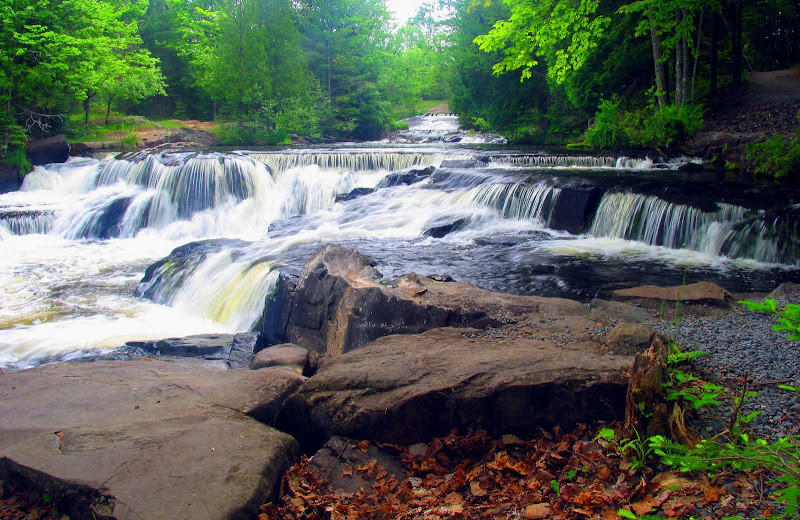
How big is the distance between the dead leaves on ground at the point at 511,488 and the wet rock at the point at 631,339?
104cm

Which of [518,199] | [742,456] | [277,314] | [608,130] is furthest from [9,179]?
[742,456]

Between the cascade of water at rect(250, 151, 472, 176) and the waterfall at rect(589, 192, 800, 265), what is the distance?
7.90 meters

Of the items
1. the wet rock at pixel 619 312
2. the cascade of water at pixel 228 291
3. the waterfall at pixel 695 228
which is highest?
the waterfall at pixel 695 228

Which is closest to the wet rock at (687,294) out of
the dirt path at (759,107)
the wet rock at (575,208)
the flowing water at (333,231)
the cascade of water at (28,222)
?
the flowing water at (333,231)

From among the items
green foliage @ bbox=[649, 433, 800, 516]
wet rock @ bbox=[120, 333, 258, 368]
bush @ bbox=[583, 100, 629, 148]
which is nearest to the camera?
green foliage @ bbox=[649, 433, 800, 516]

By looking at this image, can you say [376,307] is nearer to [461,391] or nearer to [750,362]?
[461,391]

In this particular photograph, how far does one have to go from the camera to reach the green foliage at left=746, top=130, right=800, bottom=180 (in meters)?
13.1

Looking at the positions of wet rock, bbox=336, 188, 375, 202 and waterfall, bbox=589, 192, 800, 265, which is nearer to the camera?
waterfall, bbox=589, 192, 800, 265

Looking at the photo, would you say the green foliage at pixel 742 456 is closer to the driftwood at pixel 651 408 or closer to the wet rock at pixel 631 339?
the driftwood at pixel 651 408

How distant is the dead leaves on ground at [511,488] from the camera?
2791 millimetres

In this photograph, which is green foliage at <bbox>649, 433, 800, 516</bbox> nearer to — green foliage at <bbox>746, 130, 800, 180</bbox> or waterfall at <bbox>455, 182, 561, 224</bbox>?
waterfall at <bbox>455, 182, 561, 224</bbox>

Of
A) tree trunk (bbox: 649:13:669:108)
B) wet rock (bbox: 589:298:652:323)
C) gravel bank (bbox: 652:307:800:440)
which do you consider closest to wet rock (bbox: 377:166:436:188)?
tree trunk (bbox: 649:13:669:108)

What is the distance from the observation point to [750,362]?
13.5ft

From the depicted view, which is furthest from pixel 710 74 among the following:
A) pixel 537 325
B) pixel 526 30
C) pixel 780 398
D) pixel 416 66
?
pixel 416 66
